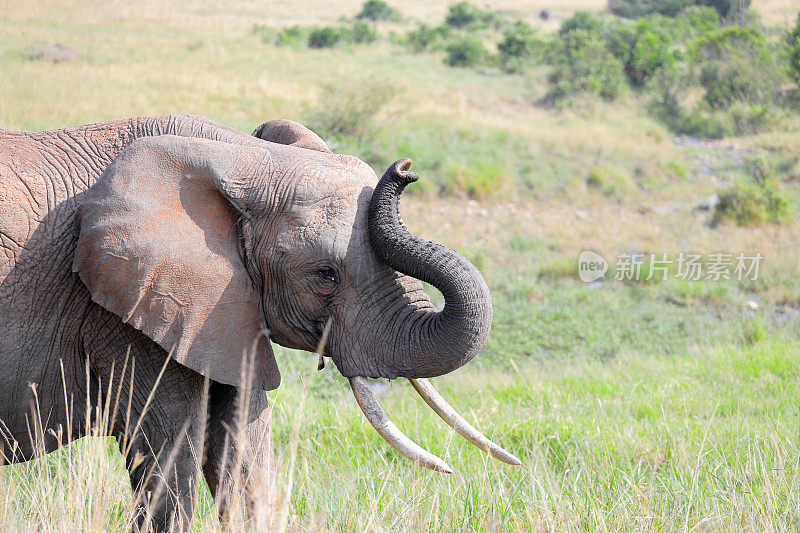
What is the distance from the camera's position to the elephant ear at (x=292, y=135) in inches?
135

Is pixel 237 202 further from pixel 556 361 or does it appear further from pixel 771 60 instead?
pixel 771 60

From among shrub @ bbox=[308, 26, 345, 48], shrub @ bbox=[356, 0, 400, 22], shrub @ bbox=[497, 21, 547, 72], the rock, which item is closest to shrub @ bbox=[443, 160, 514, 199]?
the rock

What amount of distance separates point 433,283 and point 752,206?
10.3 meters

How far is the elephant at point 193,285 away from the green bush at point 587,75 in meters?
18.6

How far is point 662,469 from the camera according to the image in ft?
13.4

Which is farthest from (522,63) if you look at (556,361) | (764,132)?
(556,361)

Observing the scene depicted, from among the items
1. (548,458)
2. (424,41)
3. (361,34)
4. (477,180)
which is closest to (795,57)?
(477,180)

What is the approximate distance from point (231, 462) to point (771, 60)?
73.2 ft

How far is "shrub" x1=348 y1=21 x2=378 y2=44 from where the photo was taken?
29.5 metres

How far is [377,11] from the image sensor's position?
123 feet

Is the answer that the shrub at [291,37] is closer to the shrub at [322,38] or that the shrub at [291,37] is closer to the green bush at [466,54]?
the shrub at [322,38]

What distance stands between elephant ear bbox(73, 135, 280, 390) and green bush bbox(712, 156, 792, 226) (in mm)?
10279

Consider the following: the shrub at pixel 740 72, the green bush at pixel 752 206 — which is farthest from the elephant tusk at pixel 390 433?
the shrub at pixel 740 72

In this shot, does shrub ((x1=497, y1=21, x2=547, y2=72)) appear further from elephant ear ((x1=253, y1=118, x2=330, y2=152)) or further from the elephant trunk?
the elephant trunk
